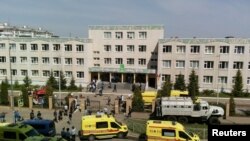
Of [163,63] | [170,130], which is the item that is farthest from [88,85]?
[170,130]

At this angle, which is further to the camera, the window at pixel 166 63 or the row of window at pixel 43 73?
the row of window at pixel 43 73

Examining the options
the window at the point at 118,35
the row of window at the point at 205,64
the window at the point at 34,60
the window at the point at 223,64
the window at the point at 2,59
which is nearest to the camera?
the row of window at the point at 205,64

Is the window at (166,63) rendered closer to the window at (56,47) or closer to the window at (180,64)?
the window at (180,64)

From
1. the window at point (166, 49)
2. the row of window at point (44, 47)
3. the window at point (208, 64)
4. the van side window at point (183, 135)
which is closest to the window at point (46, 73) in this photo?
the row of window at point (44, 47)

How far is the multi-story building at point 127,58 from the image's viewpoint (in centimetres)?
5022

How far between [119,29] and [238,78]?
24580 mm

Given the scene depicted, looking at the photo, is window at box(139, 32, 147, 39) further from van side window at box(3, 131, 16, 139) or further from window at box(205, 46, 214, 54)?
van side window at box(3, 131, 16, 139)

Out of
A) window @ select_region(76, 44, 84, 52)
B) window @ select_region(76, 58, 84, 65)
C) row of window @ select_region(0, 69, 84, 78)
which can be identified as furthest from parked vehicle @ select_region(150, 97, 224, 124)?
window @ select_region(76, 44, 84, 52)

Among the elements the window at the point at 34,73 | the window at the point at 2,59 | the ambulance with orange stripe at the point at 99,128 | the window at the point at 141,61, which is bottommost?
the ambulance with orange stripe at the point at 99,128

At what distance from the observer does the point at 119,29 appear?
189 feet

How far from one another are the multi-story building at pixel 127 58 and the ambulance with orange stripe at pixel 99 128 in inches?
1163

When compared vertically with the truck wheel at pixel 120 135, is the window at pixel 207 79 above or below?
above

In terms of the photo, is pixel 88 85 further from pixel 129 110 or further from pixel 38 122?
pixel 38 122

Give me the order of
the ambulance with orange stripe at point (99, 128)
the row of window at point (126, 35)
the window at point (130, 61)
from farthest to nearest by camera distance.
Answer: the window at point (130, 61) < the row of window at point (126, 35) < the ambulance with orange stripe at point (99, 128)
